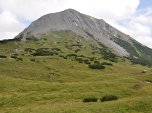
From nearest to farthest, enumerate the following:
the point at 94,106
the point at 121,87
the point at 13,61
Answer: the point at 94,106 < the point at 121,87 < the point at 13,61

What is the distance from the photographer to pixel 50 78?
78.2 m

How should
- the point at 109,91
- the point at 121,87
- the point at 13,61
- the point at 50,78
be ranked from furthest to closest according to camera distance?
the point at 13,61
the point at 50,78
the point at 121,87
the point at 109,91

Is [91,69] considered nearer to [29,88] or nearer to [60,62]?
[60,62]

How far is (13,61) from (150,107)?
59.3 metres

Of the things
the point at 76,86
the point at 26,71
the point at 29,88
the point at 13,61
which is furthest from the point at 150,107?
the point at 13,61

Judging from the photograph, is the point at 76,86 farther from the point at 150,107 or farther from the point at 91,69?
the point at 91,69

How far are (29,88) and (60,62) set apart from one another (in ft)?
151

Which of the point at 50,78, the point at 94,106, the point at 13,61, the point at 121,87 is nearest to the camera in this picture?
the point at 94,106

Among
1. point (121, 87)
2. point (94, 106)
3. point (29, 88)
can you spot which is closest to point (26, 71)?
point (29, 88)

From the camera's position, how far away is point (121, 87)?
60.8 m

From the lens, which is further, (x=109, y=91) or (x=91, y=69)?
(x=91, y=69)

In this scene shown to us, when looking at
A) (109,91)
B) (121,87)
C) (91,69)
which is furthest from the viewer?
(91,69)

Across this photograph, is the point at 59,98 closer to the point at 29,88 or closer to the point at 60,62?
the point at 29,88

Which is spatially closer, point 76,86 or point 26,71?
point 76,86
